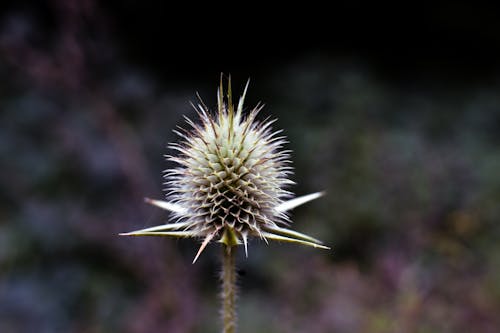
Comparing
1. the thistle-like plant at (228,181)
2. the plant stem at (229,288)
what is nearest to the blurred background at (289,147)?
the thistle-like plant at (228,181)

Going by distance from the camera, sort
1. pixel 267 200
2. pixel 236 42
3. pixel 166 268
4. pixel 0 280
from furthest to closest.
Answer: pixel 236 42
pixel 0 280
pixel 166 268
pixel 267 200

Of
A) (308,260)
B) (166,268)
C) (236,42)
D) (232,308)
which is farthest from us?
(236,42)

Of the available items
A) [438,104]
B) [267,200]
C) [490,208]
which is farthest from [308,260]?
[438,104]

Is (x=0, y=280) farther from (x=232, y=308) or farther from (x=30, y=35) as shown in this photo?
(x=232, y=308)

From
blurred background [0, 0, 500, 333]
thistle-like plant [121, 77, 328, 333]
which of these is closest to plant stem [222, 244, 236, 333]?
thistle-like plant [121, 77, 328, 333]

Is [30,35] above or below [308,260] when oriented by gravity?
above

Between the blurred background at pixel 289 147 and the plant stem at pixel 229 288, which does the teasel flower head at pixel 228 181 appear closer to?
the plant stem at pixel 229 288

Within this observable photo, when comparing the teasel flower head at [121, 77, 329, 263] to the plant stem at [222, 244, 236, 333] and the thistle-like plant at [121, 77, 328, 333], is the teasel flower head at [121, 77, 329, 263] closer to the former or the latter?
the thistle-like plant at [121, 77, 328, 333]

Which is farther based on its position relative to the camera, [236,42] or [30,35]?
[236,42]
